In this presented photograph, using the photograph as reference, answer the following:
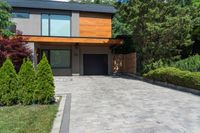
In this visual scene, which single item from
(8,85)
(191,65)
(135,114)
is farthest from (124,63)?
(135,114)

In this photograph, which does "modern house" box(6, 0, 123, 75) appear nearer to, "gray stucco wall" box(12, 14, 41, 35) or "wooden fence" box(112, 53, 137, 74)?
"gray stucco wall" box(12, 14, 41, 35)

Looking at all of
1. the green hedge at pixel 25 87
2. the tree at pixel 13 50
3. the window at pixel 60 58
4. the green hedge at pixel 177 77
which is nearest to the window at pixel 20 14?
the window at pixel 60 58

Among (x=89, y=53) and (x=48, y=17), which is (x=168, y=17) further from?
(x=48, y=17)

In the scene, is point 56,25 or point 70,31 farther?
point 70,31

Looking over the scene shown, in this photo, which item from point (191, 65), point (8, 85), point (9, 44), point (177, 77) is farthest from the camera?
point (9, 44)

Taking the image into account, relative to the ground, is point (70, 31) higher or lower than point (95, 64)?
higher

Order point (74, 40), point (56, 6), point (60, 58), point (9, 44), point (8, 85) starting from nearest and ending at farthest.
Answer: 1. point (8, 85)
2. point (9, 44)
3. point (74, 40)
4. point (56, 6)
5. point (60, 58)

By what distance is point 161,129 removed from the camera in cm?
636

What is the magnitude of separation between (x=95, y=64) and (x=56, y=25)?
5.02 m

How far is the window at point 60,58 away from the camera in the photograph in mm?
23062

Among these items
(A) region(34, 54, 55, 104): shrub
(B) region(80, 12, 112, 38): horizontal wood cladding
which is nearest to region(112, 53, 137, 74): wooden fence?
(B) region(80, 12, 112, 38): horizontal wood cladding

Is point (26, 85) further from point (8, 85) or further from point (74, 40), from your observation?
point (74, 40)

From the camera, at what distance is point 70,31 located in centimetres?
2278

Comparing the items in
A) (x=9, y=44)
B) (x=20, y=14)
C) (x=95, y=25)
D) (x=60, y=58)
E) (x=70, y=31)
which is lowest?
(x=60, y=58)
